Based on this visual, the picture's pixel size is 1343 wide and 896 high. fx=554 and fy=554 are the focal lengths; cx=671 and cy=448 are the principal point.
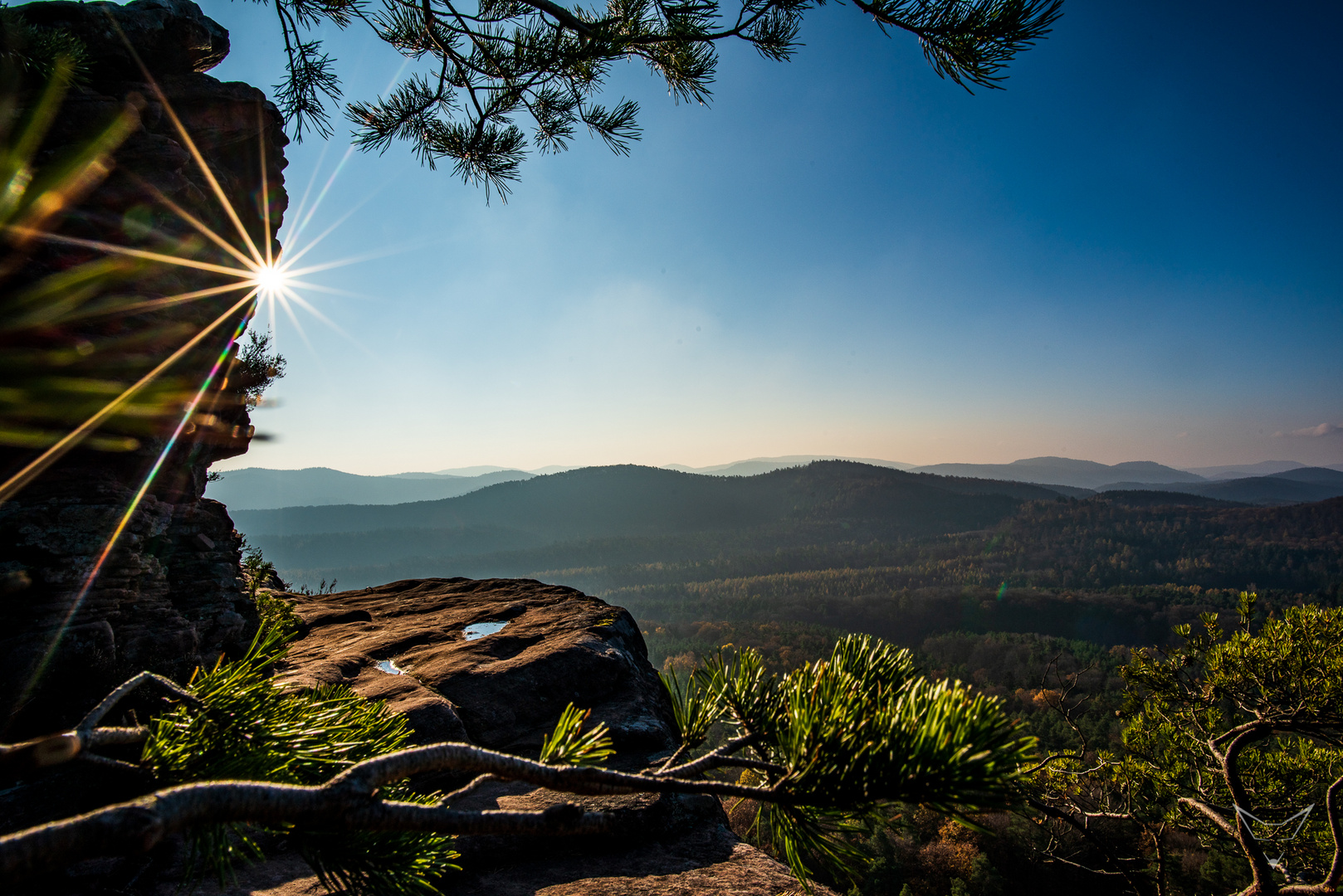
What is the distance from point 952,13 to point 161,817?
455 cm

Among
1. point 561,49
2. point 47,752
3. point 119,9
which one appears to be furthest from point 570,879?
point 119,9

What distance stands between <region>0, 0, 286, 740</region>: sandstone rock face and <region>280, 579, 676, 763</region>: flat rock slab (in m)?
1.14

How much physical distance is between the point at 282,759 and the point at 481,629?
14.5 ft

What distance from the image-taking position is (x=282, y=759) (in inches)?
54.9

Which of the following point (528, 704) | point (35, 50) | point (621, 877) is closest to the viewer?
point (621, 877)

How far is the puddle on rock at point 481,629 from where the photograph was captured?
212 inches

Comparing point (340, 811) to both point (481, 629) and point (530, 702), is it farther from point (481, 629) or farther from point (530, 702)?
point (481, 629)

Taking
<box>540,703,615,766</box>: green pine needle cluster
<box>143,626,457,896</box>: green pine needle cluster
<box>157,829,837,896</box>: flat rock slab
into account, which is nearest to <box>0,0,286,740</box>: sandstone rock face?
<box>157,829,837,896</box>: flat rock slab

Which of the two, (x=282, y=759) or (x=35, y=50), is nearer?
(x=282, y=759)

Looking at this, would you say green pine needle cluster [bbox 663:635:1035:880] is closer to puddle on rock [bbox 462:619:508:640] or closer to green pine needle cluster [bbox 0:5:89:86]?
puddle on rock [bbox 462:619:508:640]

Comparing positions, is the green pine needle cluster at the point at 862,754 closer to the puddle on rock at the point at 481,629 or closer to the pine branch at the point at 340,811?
the pine branch at the point at 340,811

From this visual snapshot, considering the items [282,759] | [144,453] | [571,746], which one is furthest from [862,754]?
[144,453]

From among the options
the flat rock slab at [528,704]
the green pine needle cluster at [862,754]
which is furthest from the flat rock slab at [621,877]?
the green pine needle cluster at [862,754]

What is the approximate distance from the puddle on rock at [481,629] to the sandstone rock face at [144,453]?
218 centimetres
